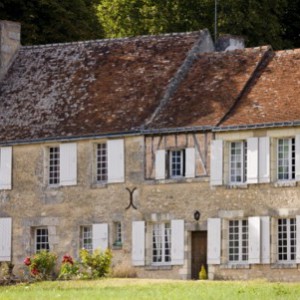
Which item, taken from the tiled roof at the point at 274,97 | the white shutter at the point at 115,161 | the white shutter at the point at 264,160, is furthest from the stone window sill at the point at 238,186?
the white shutter at the point at 115,161

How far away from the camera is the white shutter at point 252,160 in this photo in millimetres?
52969

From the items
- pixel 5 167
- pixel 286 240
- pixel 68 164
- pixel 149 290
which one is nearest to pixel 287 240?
pixel 286 240

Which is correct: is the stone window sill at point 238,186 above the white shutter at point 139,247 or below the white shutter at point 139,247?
above

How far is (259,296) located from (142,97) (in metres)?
14.1

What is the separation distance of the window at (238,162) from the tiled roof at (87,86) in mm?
3268

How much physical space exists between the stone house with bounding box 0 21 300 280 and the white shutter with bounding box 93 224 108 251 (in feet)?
0.10

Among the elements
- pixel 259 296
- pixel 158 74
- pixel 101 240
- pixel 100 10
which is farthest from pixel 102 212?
pixel 100 10

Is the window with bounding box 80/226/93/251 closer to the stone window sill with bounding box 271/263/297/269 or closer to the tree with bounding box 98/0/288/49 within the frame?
the stone window sill with bounding box 271/263/297/269

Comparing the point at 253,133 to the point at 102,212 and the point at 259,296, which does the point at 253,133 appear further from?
the point at 259,296

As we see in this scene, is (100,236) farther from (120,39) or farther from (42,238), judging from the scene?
(120,39)

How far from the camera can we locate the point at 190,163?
178ft

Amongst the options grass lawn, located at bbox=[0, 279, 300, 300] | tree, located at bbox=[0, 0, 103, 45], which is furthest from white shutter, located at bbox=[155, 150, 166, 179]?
tree, located at bbox=[0, 0, 103, 45]

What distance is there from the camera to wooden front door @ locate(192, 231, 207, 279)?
177 feet

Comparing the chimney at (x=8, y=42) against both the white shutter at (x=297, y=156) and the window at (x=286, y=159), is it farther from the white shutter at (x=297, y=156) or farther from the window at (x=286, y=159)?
the white shutter at (x=297, y=156)
